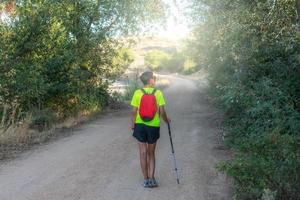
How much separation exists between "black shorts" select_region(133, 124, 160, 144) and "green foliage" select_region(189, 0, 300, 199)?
56.1 inches

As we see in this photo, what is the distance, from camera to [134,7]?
23875mm

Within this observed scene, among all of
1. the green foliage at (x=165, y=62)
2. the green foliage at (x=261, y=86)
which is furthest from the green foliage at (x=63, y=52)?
the green foliage at (x=165, y=62)

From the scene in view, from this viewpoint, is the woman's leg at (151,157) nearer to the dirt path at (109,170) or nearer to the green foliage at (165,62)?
the dirt path at (109,170)

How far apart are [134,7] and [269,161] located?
702 inches

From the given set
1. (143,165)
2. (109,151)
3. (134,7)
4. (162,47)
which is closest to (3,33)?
(109,151)

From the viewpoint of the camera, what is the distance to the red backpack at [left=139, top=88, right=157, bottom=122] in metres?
8.29

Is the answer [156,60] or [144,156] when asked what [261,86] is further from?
[156,60]

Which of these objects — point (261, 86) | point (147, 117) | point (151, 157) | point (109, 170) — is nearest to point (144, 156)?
point (151, 157)

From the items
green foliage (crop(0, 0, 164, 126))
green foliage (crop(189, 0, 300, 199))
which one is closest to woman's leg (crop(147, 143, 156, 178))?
green foliage (crop(189, 0, 300, 199))

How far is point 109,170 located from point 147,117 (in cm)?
213

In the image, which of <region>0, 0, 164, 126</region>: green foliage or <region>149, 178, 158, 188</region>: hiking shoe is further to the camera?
<region>0, 0, 164, 126</region>: green foliage

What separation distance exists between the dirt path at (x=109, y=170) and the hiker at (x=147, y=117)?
0.46 metres

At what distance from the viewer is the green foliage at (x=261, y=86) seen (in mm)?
7055

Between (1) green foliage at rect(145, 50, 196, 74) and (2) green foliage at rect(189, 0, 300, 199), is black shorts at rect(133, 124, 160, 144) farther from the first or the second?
(1) green foliage at rect(145, 50, 196, 74)
